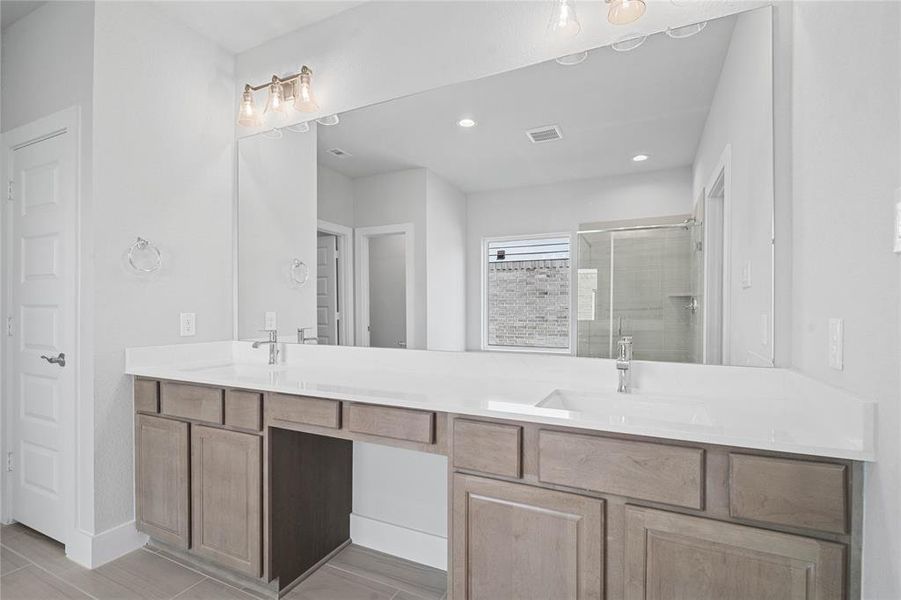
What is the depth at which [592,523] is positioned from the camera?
1260 mm

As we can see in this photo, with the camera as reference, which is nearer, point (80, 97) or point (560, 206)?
point (560, 206)

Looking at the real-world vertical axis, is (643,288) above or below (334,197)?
below

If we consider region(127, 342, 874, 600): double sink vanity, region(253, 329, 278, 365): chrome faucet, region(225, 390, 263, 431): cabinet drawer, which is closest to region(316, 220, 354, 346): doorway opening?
region(127, 342, 874, 600): double sink vanity

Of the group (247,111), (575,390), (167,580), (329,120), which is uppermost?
(247,111)

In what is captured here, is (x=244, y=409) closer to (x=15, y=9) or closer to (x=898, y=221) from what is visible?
(x=898, y=221)

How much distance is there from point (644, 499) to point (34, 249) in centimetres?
291

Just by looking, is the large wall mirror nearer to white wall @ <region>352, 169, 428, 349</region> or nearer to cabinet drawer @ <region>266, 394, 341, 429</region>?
white wall @ <region>352, 169, 428, 349</region>

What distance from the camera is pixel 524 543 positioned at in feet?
4.44

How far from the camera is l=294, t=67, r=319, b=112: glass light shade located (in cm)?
233

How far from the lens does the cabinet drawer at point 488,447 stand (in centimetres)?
136

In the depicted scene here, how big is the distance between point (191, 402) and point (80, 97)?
1.47 meters

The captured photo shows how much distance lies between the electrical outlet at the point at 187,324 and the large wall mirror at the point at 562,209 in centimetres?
54

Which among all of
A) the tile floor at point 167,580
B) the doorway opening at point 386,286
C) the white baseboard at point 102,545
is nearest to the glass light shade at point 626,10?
the doorway opening at point 386,286

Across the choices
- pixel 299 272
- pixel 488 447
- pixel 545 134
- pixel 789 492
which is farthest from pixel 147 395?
pixel 789 492
